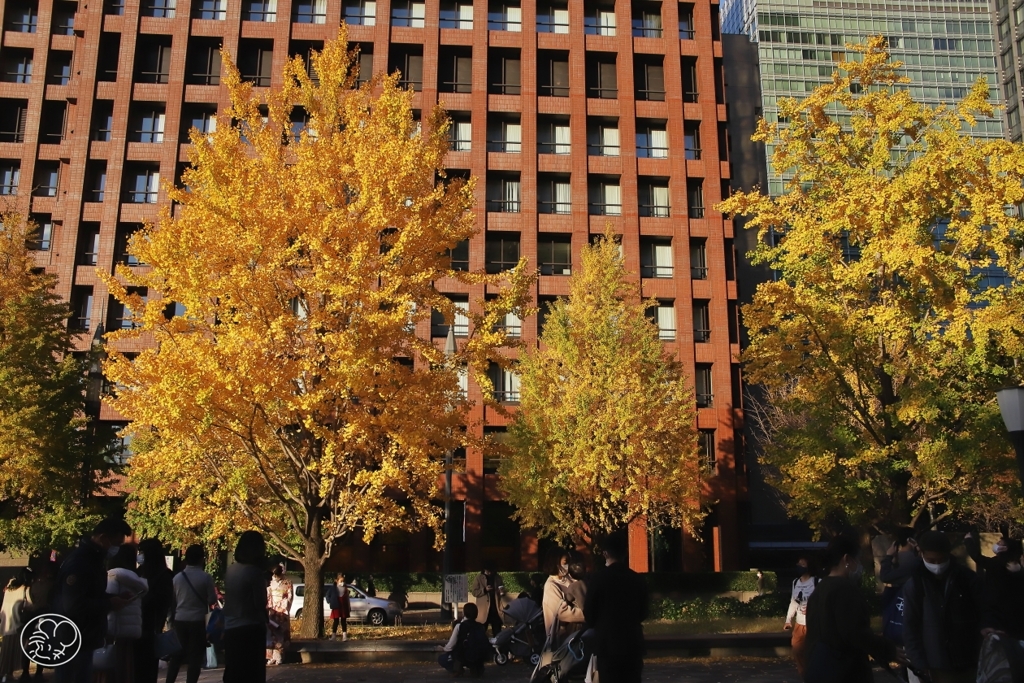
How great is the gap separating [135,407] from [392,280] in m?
4.84

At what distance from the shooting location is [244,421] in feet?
46.6

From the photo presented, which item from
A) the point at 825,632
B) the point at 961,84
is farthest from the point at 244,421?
the point at 961,84

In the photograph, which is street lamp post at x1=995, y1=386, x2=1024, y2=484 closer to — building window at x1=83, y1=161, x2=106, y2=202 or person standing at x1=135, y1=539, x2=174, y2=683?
person standing at x1=135, y1=539, x2=174, y2=683

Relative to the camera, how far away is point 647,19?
4178 centimetres

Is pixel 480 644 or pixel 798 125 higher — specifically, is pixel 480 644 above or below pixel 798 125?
below

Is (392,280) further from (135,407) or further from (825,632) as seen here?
(825,632)

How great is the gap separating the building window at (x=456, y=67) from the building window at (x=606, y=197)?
305 inches

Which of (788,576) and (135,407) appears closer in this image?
(135,407)

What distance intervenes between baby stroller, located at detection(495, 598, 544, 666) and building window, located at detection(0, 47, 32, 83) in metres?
38.0

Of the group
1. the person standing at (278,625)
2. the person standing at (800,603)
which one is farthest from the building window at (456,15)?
the person standing at (800,603)

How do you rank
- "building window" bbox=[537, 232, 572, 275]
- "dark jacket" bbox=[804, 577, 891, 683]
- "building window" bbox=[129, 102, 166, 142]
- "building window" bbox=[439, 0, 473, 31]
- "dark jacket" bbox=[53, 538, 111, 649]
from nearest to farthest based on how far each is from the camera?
"dark jacket" bbox=[804, 577, 891, 683]
"dark jacket" bbox=[53, 538, 111, 649]
"building window" bbox=[537, 232, 572, 275]
"building window" bbox=[129, 102, 166, 142]
"building window" bbox=[439, 0, 473, 31]

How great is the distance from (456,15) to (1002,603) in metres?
39.4

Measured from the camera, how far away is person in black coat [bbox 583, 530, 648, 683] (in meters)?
6.48

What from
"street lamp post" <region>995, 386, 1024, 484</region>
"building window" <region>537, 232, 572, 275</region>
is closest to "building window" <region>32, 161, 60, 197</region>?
"building window" <region>537, 232, 572, 275</region>
